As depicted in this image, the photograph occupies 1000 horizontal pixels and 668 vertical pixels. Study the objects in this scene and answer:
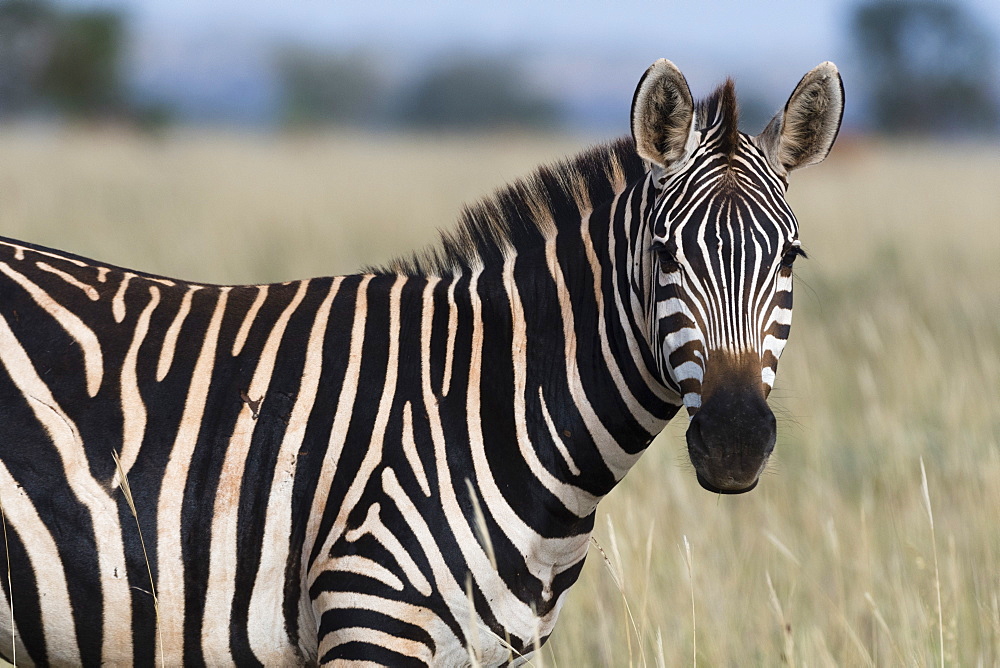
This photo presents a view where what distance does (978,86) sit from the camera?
61.6 metres

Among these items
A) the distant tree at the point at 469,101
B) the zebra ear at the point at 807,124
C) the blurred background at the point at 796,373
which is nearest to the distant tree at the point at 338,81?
the distant tree at the point at 469,101

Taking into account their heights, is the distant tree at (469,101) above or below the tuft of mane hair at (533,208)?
above

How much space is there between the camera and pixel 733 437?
2.20m

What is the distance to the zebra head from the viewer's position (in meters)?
2.23

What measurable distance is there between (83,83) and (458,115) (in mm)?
39718

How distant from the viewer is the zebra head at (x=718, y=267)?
2.23m

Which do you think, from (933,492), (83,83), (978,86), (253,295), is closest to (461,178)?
(933,492)

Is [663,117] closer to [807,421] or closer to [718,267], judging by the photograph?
[718,267]

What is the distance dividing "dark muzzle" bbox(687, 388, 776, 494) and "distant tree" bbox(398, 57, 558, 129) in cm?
7635

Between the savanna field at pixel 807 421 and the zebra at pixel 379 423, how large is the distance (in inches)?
15.3

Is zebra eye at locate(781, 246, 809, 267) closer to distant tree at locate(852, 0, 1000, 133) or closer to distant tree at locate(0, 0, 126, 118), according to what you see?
distant tree at locate(0, 0, 126, 118)

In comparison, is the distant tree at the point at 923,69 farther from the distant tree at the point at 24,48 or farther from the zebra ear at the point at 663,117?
the zebra ear at the point at 663,117

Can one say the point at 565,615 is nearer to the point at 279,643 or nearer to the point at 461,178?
the point at 279,643

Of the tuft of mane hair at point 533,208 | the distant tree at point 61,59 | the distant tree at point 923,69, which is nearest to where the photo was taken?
the tuft of mane hair at point 533,208
